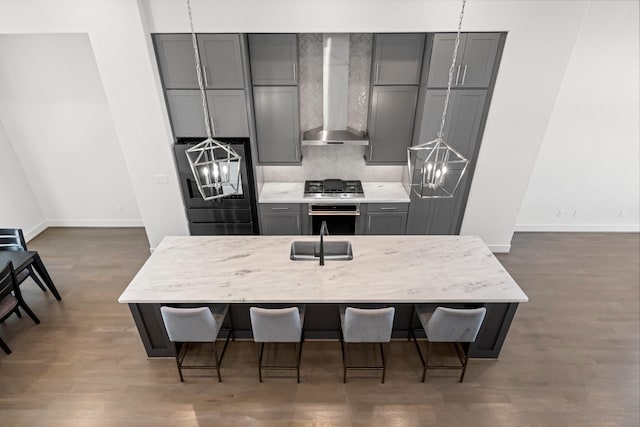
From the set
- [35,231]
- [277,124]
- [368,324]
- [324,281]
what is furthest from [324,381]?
[35,231]

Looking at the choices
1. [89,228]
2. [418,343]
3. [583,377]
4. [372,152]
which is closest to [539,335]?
[583,377]

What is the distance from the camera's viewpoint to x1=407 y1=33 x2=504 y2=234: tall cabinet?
3.74 metres

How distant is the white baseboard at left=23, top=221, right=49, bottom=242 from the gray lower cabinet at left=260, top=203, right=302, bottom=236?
3736 mm

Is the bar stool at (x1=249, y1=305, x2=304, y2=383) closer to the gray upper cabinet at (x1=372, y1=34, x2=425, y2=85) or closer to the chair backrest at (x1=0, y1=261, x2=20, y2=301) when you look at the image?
the chair backrest at (x1=0, y1=261, x2=20, y2=301)

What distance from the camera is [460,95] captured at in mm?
3994

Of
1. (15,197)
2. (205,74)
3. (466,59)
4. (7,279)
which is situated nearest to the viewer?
(7,279)

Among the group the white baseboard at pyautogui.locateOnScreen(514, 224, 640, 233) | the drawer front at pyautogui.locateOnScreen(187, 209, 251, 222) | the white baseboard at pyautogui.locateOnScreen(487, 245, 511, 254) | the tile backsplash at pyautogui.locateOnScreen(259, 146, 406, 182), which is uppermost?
the tile backsplash at pyautogui.locateOnScreen(259, 146, 406, 182)

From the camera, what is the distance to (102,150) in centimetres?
506

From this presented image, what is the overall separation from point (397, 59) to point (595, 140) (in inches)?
129

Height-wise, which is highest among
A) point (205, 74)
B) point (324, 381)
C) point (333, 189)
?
point (205, 74)

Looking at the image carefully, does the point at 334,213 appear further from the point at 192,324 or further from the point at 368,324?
the point at 192,324

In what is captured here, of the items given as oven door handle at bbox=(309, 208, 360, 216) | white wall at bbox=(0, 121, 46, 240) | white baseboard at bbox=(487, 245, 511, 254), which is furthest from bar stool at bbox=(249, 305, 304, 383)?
white wall at bbox=(0, 121, 46, 240)

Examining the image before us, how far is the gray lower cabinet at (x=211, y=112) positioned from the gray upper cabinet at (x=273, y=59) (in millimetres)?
345

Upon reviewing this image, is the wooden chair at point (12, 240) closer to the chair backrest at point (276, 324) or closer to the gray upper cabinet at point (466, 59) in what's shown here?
the chair backrest at point (276, 324)
